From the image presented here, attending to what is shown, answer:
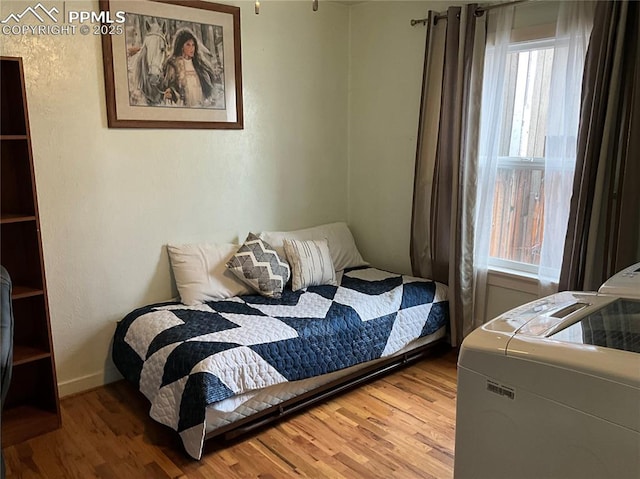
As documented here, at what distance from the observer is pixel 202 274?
3.05 metres

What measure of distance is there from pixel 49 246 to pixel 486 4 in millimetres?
2740

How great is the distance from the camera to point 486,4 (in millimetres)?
2951

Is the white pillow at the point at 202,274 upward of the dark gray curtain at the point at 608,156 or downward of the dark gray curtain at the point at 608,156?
downward

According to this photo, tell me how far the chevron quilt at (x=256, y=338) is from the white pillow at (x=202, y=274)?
68 mm

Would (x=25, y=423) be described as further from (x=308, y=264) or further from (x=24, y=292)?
(x=308, y=264)

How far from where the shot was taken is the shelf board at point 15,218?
227 cm

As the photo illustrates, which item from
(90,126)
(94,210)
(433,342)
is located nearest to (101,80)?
(90,126)

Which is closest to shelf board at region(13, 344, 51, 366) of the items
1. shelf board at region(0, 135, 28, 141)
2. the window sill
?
shelf board at region(0, 135, 28, 141)

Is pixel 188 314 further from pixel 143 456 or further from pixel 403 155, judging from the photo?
pixel 403 155

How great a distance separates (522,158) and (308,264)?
4.67 ft

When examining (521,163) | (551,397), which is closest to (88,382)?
(551,397)

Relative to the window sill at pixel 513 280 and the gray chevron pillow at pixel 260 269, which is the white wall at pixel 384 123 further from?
the gray chevron pillow at pixel 260 269
